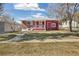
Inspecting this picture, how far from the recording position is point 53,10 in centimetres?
165

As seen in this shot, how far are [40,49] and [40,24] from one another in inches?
9.8

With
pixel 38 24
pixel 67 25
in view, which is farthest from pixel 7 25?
pixel 67 25

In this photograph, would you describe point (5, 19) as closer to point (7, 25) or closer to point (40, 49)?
point (7, 25)

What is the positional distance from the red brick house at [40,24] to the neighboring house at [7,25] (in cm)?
8

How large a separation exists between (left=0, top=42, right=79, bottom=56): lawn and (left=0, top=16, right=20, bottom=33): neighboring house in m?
0.15

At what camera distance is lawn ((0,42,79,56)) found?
1631 mm

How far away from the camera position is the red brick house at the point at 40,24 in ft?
5.42

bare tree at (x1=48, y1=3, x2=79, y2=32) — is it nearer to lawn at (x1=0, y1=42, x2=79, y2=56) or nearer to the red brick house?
the red brick house

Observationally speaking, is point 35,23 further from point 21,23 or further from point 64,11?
point 64,11

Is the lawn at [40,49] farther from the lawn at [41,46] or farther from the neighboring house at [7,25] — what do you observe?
the neighboring house at [7,25]

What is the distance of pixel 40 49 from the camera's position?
64.8 inches

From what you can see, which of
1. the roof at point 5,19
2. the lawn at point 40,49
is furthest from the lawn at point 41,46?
the roof at point 5,19

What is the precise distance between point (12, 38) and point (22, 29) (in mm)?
136

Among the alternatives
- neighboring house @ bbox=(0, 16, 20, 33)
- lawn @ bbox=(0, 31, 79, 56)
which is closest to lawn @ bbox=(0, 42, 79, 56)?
lawn @ bbox=(0, 31, 79, 56)
